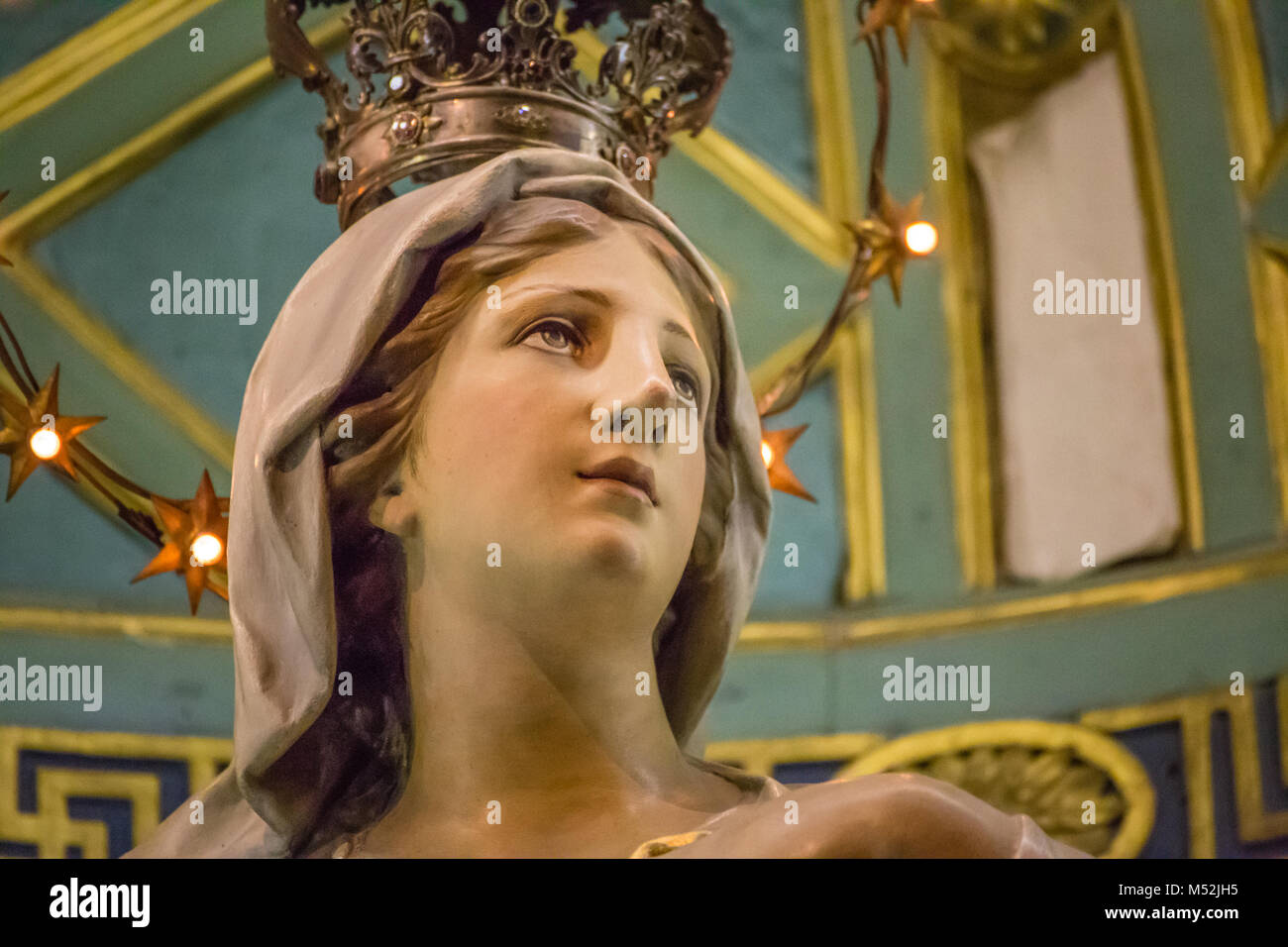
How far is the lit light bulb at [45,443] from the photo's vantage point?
11.7ft

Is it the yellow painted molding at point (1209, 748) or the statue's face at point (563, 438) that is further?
the yellow painted molding at point (1209, 748)

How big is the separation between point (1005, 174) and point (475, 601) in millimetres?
2200

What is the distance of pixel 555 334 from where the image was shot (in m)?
2.66

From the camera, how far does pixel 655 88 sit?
315 centimetres

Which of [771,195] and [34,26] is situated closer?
[34,26]

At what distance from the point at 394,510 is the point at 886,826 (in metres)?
0.78

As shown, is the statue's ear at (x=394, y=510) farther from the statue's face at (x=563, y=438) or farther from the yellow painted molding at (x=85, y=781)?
the yellow painted molding at (x=85, y=781)

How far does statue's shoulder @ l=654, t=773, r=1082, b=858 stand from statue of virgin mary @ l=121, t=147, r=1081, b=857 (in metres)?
0.15

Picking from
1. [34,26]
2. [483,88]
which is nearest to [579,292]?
[483,88]

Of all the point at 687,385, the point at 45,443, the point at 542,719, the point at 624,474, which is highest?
the point at 45,443

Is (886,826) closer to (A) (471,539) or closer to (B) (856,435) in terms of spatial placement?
(A) (471,539)

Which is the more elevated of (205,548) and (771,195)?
(771,195)

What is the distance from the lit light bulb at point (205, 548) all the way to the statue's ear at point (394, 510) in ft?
2.75

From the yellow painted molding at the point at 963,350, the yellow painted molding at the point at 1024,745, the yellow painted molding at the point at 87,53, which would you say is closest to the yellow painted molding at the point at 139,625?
the yellow painted molding at the point at 87,53
